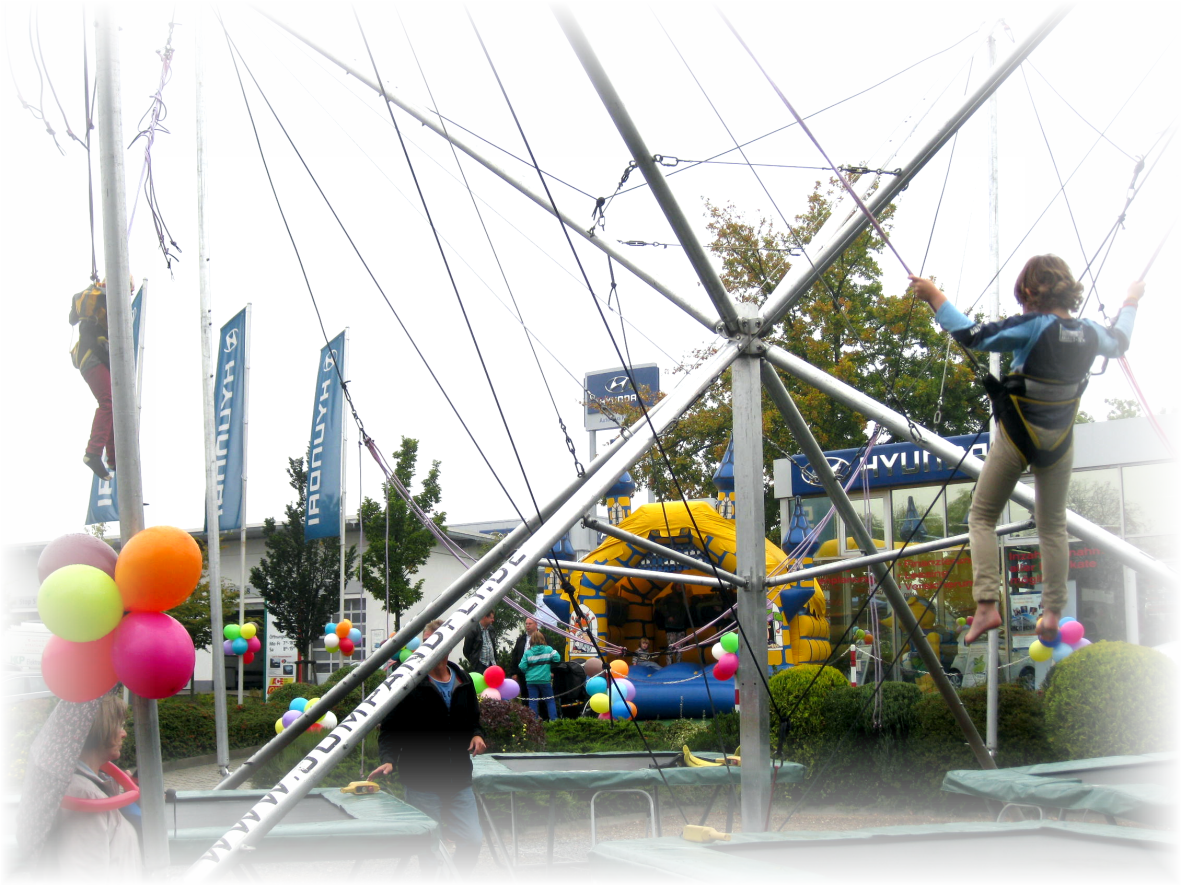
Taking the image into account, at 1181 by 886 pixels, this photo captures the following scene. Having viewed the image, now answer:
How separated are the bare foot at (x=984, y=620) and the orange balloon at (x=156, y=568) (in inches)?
96.6

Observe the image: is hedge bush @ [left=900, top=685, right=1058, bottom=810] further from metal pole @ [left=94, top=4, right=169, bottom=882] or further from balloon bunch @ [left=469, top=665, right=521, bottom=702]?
metal pole @ [left=94, top=4, right=169, bottom=882]

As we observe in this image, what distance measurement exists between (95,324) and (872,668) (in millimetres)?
11557

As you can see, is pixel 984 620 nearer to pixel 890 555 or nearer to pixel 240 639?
pixel 890 555

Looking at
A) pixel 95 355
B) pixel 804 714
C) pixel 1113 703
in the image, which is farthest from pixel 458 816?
pixel 1113 703

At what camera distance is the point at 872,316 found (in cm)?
1995

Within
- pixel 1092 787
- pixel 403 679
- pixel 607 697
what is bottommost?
pixel 607 697

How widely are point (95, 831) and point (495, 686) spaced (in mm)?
7425

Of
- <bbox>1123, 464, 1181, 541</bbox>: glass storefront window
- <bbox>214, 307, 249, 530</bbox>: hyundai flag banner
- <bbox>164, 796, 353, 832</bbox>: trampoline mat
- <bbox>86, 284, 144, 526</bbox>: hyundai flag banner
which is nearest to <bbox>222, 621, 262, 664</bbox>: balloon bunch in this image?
<bbox>214, 307, 249, 530</bbox>: hyundai flag banner

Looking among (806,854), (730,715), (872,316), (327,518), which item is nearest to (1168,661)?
(730,715)

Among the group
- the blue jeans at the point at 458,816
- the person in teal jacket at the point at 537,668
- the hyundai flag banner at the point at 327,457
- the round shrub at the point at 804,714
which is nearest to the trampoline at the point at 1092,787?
the round shrub at the point at 804,714

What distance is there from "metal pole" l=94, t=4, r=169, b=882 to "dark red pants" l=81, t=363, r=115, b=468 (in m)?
1.06

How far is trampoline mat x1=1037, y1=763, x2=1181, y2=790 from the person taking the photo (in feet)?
20.4

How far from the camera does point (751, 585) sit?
18.9ft

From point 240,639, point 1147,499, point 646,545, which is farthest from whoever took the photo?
point 240,639
